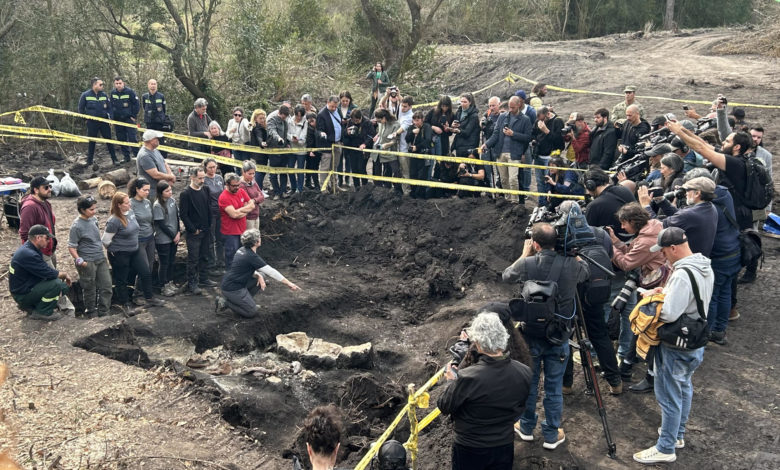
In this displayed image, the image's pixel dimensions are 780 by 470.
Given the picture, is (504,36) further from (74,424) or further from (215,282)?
(74,424)

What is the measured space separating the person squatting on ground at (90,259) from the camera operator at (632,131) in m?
7.77

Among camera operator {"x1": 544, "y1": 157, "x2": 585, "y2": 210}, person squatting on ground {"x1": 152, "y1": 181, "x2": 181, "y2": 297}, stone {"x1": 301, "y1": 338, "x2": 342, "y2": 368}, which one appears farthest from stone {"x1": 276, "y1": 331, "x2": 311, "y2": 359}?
camera operator {"x1": 544, "y1": 157, "x2": 585, "y2": 210}

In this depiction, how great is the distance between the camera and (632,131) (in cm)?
1098

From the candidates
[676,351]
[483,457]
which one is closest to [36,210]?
[483,457]

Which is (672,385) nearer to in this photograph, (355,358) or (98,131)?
(355,358)

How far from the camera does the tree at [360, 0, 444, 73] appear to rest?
2248cm

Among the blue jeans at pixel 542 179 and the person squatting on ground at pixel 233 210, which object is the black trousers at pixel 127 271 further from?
the blue jeans at pixel 542 179

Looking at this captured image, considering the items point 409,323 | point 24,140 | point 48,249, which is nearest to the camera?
point 48,249

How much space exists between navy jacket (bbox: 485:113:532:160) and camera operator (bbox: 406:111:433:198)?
3.86ft

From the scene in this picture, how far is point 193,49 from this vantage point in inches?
729

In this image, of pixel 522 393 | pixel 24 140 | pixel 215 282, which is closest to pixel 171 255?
pixel 215 282

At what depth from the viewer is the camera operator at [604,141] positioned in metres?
11.2

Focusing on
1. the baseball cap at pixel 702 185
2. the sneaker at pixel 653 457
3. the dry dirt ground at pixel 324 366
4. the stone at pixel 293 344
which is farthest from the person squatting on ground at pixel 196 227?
the sneaker at pixel 653 457

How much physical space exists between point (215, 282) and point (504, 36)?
74.9 feet
